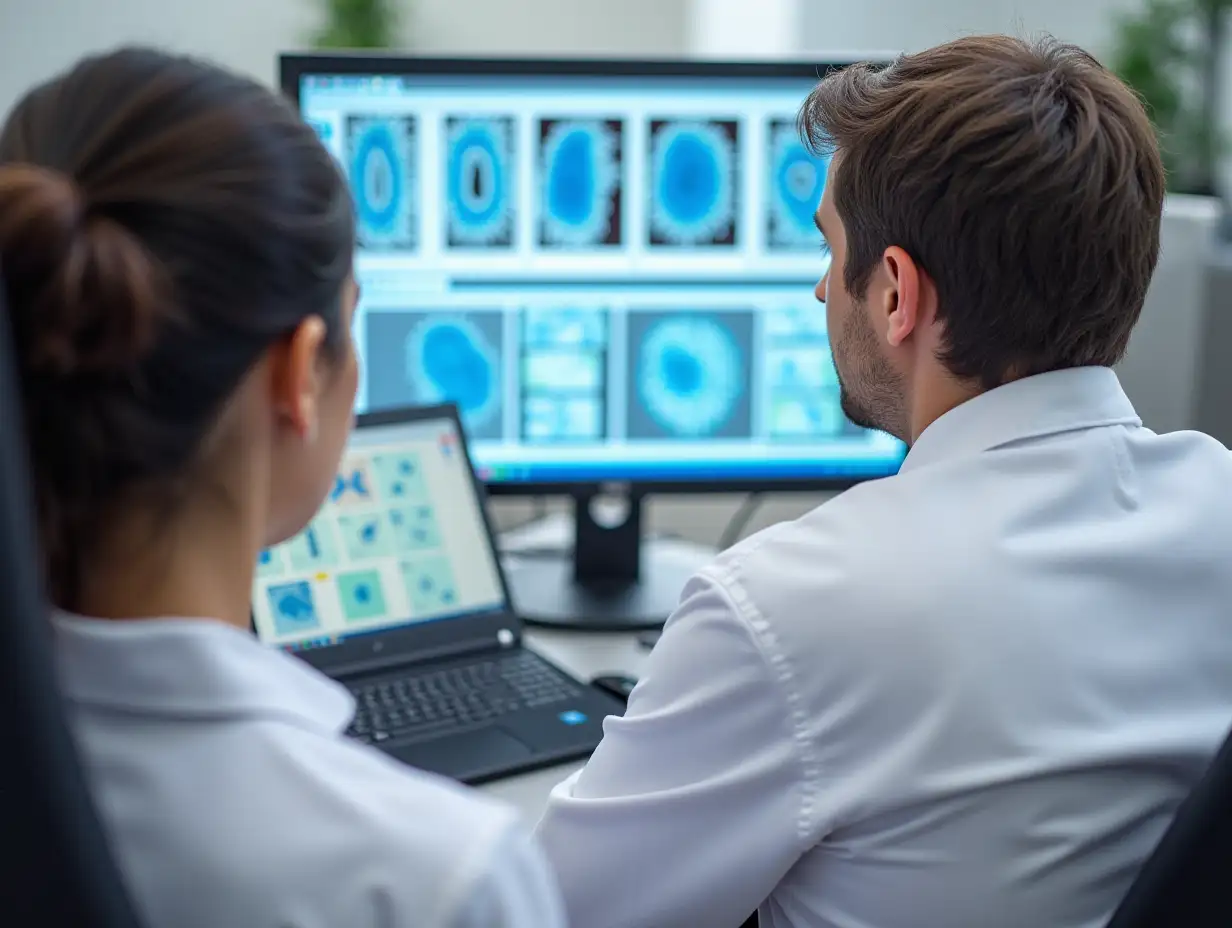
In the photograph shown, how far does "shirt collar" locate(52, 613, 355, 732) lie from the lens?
22.4 inches

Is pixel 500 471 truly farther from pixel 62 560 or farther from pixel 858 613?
pixel 62 560

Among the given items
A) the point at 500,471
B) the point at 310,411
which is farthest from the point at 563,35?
the point at 310,411

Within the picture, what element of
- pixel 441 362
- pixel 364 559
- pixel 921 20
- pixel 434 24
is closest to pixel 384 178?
pixel 441 362

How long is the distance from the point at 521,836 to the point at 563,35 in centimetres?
399

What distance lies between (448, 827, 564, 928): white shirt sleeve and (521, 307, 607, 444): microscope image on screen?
930 millimetres

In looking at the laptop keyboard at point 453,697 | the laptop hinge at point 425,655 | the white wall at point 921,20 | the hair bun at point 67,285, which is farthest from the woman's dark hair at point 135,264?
the white wall at point 921,20

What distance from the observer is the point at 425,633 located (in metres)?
1.30

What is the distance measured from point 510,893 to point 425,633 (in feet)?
2.45

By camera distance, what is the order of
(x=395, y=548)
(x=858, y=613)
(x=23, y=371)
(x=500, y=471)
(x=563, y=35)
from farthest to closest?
(x=563, y=35)
(x=500, y=471)
(x=395, y=548)
(x=858, y=613)
(x=23, y=371)

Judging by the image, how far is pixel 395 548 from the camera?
1322mm

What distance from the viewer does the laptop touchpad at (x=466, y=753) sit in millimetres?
1067

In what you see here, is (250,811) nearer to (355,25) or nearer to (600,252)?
(600,252)

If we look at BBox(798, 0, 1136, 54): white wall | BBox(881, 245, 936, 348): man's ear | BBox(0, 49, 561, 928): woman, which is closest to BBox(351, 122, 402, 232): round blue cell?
BBox(881, 245, 936, 348): man's ear

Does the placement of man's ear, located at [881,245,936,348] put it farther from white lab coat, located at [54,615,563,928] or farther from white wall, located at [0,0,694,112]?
white wall, located at [0,0,694,112]
